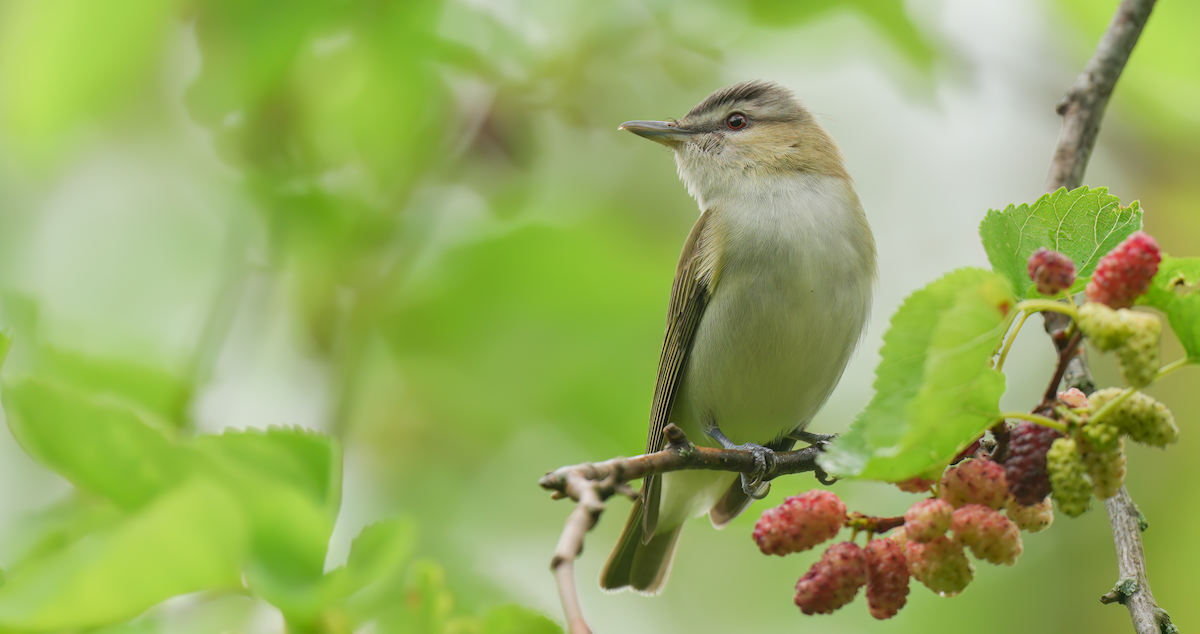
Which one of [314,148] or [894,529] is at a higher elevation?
[314,148]

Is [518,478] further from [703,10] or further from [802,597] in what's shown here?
[802,597]

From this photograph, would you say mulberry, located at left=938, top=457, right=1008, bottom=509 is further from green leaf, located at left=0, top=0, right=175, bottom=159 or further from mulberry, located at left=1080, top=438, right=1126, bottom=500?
green leaf, located at left=0, top=0, right=175, bottom=159

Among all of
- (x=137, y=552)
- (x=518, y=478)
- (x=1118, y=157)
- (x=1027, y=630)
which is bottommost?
(x=137, y=552)

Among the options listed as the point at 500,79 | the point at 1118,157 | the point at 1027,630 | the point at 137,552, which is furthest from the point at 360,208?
the point at 1027,630

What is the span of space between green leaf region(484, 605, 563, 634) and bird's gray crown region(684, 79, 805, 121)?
13.9 ft

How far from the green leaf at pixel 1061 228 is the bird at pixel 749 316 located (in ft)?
6.22

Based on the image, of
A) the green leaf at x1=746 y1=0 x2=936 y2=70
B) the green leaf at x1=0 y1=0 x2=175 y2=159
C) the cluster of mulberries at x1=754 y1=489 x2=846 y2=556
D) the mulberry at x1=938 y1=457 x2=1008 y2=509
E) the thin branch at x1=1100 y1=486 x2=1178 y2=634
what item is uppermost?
the green leaf at x1=746 y1=0 x2=936 y2=70

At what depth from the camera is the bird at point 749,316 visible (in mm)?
4109

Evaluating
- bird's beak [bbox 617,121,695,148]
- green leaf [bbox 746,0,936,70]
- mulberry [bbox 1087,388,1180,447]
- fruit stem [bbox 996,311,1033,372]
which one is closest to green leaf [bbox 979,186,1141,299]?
fruit stem [bbox 996,311,1033,372]

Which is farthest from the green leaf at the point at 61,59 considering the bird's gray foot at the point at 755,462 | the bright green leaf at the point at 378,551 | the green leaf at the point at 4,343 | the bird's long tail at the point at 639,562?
the bird's long tail at the point at 639,562

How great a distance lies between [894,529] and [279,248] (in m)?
2.48

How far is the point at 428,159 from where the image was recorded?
372cm

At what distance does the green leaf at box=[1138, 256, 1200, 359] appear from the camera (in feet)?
5.00

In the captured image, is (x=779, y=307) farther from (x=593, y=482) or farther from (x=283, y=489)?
(x=283, y=489)
